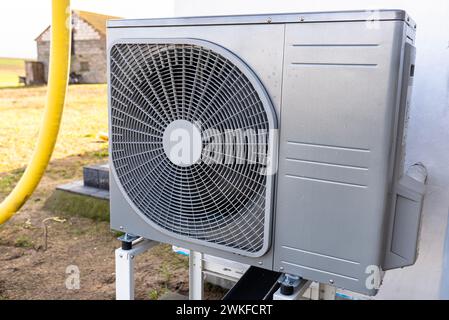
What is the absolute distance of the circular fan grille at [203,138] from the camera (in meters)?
1.13

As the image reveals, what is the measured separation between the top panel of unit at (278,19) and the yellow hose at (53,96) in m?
0.16

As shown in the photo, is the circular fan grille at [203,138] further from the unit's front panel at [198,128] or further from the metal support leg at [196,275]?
the metal support leg at [196,275]

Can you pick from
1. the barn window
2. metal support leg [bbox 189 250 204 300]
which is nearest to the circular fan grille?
metal support leg [bbox 189 250 204 300]

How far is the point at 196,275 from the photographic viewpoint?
227cm

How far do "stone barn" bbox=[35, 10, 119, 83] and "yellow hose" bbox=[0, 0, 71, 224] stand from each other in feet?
25.8

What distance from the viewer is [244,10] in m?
1.94

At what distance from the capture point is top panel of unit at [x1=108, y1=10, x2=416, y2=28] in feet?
3.10

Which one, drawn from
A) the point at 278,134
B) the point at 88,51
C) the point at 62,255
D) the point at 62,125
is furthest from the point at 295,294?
the point at 88,51

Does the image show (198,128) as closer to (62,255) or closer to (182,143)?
(182,143)

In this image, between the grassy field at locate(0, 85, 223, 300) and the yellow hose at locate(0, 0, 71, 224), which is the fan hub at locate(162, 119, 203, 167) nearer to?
the yellow hose at locate(0, 0, 71, 224)

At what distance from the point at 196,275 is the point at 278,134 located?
140cm

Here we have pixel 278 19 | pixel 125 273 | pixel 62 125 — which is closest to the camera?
pixel 278 19

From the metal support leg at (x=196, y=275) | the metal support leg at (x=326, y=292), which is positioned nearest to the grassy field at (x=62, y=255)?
the metal support leg at (x=196, y=275)
